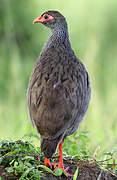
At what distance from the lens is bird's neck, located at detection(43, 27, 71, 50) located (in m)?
5.31

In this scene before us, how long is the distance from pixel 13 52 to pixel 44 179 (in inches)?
179

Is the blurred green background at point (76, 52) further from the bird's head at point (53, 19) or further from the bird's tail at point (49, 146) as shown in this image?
the bird's tail at point (49, 146)

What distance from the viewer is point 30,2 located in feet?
34.8

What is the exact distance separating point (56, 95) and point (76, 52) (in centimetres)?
355

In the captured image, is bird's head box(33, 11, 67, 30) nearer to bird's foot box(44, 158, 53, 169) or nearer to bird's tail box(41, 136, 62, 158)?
bird's tail box(41, 136, 62, 158)

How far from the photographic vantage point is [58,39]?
535 cm

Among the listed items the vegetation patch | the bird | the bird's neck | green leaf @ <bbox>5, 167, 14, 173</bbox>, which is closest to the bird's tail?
the bird

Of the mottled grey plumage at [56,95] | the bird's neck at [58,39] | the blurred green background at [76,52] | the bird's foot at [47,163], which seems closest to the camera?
the mottled grey plumage at [56,95]

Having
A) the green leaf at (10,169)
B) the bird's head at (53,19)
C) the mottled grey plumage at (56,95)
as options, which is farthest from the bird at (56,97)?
the green leaf at (10,169)

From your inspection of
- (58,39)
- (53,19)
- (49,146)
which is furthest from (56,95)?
(53,19)

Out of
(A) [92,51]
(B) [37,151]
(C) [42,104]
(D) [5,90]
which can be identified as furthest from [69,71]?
(D) [5,90]

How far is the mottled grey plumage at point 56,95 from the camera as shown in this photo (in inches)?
175

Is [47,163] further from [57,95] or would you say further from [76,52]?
[76,52]

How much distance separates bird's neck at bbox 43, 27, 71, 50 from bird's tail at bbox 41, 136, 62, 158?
4.18 ft
